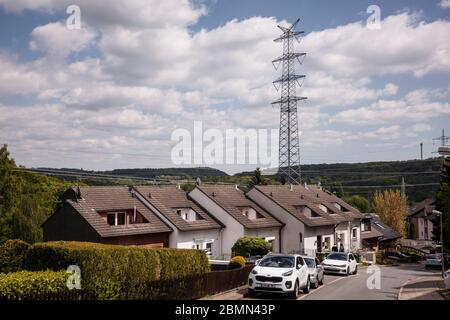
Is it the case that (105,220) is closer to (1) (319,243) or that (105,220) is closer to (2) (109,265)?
(2) (109,265)

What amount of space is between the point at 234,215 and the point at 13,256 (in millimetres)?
24977

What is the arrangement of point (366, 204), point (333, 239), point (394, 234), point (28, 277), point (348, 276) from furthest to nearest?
point (366, 204) < point (394, 234) < point (333, 239) < point (348, 276) < point (28, 277)

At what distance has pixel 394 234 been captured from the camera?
7788 centimetres

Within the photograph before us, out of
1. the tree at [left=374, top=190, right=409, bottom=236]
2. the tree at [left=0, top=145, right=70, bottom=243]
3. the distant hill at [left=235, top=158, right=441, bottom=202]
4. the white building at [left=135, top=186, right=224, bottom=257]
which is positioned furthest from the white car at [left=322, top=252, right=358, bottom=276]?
the distant hill at [left=235, top=158, right=441, bottom=202]

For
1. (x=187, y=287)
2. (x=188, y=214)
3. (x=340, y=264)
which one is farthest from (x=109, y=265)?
(x=188, y=214)

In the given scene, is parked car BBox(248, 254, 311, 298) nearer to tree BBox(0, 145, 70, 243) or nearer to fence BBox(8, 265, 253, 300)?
fence BBox(8, 265, 253, 300)

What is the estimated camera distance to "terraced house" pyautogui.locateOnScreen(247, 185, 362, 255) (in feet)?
155

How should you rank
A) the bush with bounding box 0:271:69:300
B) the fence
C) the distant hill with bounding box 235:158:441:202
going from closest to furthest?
the bush with bounding box 0:271:69:300
the fence
the distant hill with bounding box 235:158:441:202

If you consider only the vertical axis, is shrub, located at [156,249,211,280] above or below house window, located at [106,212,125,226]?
below

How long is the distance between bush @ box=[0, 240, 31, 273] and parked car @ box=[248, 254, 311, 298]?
8.82 m

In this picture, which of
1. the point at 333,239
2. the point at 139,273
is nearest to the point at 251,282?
the point at 139,273
